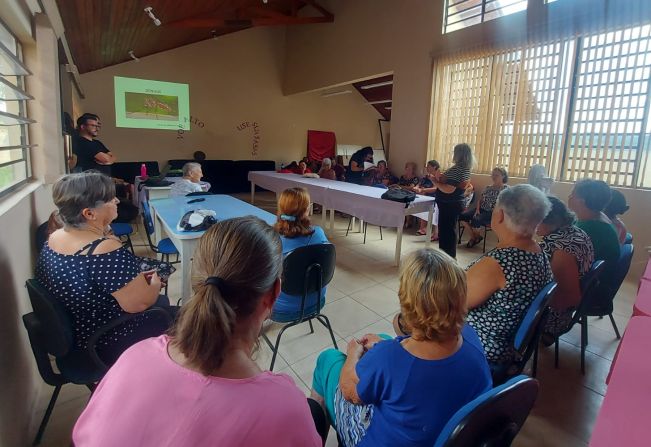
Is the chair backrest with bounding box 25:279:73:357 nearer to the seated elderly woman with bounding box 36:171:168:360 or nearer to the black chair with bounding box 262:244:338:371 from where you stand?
the seated elderly woman with bounding box 36:171:168:360

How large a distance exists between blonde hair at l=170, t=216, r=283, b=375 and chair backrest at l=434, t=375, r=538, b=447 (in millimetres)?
470

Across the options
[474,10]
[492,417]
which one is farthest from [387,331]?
[474,10]

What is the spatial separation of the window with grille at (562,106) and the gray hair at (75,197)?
4545mm

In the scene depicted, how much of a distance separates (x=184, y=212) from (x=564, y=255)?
2460 mm

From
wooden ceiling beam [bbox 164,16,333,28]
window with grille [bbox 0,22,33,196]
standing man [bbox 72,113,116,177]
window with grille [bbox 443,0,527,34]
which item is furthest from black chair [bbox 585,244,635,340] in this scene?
wooden ceiling beam [bbox 164,16,333,28]

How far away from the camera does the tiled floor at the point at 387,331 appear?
60.9 inches

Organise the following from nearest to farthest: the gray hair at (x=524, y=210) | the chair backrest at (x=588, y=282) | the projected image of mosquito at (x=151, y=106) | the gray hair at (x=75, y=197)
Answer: the gray hair at (x=75, y=197), the gray hair at (x=524, y=210), the chair backrest at (x=588, y=282), the projected image of mosquito at (x=151, y=106)

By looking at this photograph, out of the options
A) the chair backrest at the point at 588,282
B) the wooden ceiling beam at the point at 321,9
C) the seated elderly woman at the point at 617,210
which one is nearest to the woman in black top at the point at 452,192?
the seated elderly woman at the point at 617,210

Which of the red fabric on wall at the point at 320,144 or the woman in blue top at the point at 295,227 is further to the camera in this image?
the red fabric on wall at the point at 320,144

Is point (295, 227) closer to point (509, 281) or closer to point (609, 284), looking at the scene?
point (509, 281)

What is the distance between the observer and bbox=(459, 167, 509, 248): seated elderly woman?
4.22 m

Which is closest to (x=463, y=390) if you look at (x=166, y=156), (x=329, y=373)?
(x=329, y=373)

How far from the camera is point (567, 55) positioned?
12.7ft

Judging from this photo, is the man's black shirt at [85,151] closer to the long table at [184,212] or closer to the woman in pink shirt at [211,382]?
the long table at [184,212]
